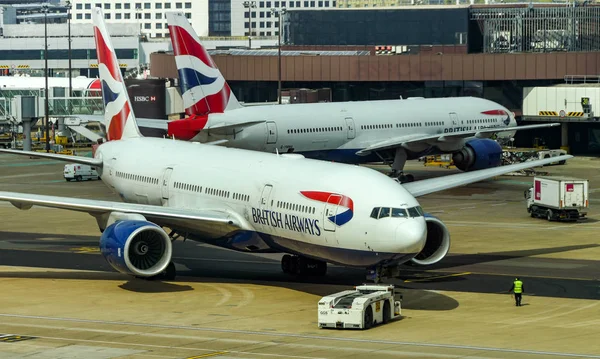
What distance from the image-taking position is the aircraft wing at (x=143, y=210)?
48844mm

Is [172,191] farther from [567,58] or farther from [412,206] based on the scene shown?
[567,58]

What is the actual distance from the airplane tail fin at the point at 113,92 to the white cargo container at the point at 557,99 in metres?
55.1

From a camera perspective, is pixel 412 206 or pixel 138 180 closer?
pixel 412 206

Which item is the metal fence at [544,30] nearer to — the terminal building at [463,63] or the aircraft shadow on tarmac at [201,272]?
the terminal building at [463,63]

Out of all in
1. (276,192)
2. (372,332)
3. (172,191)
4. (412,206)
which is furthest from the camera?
(172,191)

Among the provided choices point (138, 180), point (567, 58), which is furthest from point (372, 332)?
point (567, 58)

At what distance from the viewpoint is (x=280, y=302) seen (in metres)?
45.1

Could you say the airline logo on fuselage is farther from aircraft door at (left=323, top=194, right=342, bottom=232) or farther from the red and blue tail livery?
the red and blue tail livery

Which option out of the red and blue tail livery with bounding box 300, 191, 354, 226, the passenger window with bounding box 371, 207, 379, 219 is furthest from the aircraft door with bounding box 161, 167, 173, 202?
the passenger window with bounding box 371, 207, 379, 219

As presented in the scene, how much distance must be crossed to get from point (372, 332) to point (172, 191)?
1755cm

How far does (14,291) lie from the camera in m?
48.3

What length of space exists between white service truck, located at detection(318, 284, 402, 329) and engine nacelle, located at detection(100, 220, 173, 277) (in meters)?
9.63

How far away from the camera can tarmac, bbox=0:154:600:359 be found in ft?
119

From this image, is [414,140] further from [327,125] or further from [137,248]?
[137,248]
